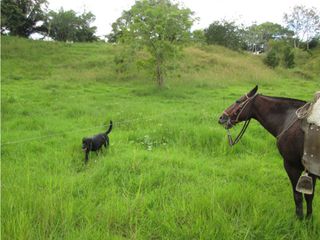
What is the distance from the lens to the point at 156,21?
15.5 m

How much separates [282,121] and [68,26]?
41829 millimetres

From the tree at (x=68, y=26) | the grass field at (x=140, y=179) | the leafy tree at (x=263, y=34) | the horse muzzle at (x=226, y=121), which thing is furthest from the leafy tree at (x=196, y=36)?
the leafy tree at (x=263, y=34)

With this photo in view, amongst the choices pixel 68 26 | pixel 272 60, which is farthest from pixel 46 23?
pixel 272 60

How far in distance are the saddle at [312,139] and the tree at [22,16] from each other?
115ft

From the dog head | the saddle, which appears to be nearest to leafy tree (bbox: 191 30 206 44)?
the dog head

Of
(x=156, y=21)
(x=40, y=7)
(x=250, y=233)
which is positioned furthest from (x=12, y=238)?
(x=40, y=7)

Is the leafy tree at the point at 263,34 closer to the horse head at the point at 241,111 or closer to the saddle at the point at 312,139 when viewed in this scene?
the horse head at the point at 241,111

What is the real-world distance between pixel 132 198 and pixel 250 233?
63.8 inches

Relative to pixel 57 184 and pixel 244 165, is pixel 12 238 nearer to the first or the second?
pixel 57 184

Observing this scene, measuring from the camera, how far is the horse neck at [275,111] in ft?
12.7

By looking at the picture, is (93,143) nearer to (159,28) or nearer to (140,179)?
(140,179)

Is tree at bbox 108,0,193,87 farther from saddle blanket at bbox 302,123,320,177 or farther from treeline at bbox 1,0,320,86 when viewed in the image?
saddle blanket at bbox 302,123,320,177

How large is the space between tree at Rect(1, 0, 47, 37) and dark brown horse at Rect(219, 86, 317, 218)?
112 ft

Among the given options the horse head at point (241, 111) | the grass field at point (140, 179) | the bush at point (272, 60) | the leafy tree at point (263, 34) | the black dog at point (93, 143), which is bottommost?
the grass field at point (140, 179)
